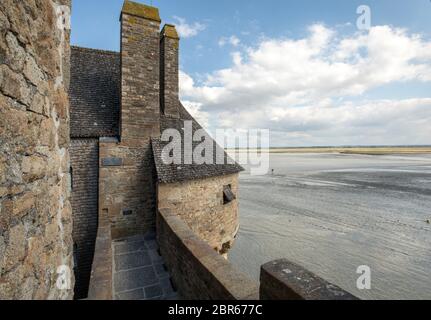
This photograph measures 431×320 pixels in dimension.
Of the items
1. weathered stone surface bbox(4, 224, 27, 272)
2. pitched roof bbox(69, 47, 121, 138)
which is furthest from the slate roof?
weathered stone surface bbox(4, 224, 27, 272)

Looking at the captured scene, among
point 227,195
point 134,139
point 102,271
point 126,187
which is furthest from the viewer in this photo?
point 227,195

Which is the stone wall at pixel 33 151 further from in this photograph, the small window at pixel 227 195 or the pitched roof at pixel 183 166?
the small window at pixel 227 195

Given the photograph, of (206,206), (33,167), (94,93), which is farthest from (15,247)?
(94,93)

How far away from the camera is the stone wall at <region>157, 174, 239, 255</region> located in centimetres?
803

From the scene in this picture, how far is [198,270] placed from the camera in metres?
4.22

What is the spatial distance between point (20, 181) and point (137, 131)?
23.9 feet

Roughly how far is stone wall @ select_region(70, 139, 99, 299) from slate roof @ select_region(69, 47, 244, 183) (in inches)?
21.7

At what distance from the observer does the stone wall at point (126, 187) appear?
812cm

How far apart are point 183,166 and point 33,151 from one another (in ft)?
22.7

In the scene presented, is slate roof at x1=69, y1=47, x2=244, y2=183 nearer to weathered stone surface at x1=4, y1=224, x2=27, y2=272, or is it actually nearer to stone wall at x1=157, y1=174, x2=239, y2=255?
stone wall at x1=157, y1=174, x2=239, y2=255

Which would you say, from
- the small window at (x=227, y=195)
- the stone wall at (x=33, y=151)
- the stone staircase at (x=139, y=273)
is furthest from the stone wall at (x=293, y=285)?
the small window at (x=227, y=195)

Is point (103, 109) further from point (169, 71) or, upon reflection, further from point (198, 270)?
point (198, 270)

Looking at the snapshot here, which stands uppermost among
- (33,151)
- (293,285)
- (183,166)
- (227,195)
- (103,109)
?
(103,109)
